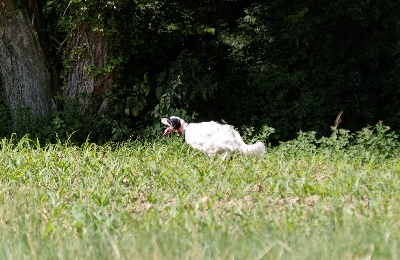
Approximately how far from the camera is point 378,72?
1307 centimetres

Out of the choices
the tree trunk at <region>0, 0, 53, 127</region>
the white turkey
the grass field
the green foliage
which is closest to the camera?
the grass field

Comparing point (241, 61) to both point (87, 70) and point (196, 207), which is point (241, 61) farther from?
point (196, 207)

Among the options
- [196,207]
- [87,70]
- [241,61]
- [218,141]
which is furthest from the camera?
[241,61]

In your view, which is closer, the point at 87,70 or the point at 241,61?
the point at 87,70

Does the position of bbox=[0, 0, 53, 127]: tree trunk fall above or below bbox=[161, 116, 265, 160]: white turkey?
above

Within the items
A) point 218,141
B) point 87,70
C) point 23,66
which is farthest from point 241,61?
point 218,141

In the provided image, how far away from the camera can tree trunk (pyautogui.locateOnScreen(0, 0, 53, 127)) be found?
39.0 feet

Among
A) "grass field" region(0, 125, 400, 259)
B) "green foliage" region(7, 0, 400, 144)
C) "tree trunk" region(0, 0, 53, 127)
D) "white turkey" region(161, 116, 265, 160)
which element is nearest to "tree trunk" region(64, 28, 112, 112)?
"green foliage" region(7, 0, 400, 144)

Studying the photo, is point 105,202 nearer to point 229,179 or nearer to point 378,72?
point 229,179

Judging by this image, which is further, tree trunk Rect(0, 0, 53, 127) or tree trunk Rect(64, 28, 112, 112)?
tree trunk Rect(64, 28, 112, 112)

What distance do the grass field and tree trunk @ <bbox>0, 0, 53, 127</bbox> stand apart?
2.85 m

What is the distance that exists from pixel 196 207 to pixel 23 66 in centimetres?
763

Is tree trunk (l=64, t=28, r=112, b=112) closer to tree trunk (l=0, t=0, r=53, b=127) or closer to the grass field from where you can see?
tree trunk (l=0, t=0, r=53, b=127)

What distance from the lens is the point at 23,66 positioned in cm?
1215
